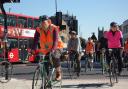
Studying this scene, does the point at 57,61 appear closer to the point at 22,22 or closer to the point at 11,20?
the point at 11,20

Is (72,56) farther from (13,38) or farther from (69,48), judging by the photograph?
(13,38)

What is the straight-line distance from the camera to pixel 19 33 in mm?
34344

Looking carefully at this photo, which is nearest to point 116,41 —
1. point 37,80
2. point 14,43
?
point 37,80

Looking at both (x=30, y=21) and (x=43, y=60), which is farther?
(x=30, y=21)

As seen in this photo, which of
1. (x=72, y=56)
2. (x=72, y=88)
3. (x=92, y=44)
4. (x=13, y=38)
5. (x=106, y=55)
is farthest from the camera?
(x=13, y=38)

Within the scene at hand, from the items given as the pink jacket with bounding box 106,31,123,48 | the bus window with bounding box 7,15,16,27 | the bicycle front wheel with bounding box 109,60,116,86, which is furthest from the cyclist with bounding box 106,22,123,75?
the bus window with bounding box 7,15,16,27

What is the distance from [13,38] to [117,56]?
21.2 m

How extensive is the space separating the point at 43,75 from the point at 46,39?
0.92m

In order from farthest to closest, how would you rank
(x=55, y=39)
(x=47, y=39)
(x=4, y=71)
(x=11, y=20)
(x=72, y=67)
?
(x=11, y=20)
(x=72, y=67)
(x=4, y=71)
(x=47, y=39)
(x=55, y=39)

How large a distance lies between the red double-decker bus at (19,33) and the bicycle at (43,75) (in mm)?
23621

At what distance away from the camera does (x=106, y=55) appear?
13656 millimetres

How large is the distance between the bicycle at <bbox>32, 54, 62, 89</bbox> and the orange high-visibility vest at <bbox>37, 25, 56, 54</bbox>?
347mm

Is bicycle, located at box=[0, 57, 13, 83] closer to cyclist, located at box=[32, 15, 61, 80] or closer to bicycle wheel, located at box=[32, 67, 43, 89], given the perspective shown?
cyclist, located at box=[32, 15, 61, 80]

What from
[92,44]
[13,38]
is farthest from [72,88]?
[13,38]
